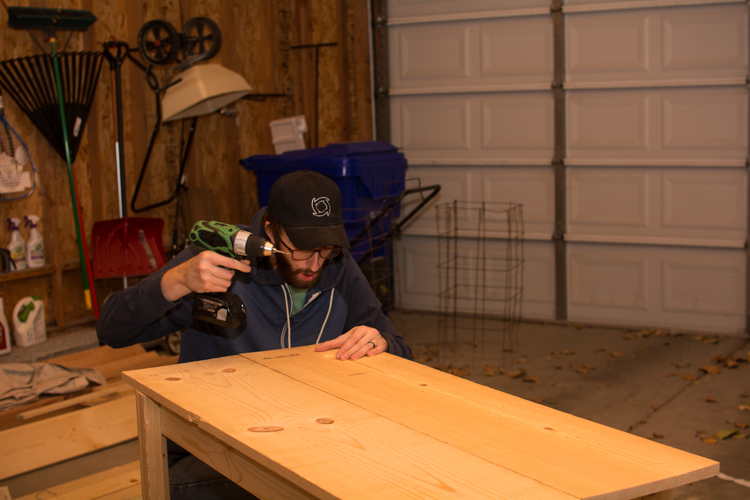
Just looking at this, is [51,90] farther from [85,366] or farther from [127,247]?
[85,366]

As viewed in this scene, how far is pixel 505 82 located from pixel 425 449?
189 inches

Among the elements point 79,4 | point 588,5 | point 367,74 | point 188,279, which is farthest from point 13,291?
point 588,5

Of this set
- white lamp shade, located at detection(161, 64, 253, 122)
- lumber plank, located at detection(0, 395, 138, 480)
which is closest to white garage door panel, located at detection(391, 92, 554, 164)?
white lamp shade, located at detection(161, 64, 253, 122)

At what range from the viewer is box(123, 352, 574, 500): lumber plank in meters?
1.23

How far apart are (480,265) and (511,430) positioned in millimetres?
4557

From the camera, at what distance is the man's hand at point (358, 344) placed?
2.10 metres

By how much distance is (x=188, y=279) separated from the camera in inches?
77.1

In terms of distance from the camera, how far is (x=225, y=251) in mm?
2021

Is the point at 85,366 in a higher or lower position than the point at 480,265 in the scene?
lower

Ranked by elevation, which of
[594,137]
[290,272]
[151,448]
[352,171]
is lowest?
[151,448]

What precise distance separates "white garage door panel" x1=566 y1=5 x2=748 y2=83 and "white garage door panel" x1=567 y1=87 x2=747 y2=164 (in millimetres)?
133

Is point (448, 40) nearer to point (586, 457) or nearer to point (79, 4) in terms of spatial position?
point (79, 4)

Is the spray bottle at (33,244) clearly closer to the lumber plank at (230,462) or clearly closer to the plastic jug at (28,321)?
the plastic jug at (28,321)

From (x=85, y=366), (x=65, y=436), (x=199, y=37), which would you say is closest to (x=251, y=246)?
(x=65, y=436)
